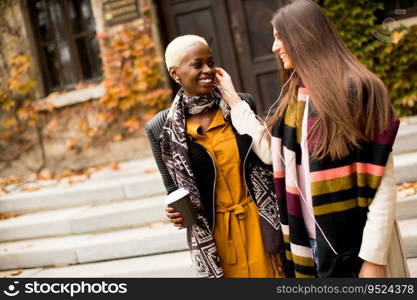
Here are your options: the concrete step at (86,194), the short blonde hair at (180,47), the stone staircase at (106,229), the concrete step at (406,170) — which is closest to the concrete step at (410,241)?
the stone staircase at (106,229)

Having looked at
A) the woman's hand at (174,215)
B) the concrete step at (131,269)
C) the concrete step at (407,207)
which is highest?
the woman's hand at (174,215)

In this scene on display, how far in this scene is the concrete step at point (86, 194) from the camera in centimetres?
495

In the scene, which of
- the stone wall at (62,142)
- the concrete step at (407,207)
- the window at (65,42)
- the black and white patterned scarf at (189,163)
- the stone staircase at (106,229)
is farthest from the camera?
the window at (65,42)

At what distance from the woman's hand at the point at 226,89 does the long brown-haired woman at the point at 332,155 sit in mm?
256

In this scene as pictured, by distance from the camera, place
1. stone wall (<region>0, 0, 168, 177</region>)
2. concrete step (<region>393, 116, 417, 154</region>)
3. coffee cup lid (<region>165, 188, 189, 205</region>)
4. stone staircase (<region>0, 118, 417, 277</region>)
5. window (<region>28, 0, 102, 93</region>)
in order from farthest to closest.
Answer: window (<region>28, 0, 102, 93</region>) → stone wall (<region>0, 0, 168, 177</region>) → concrete step (<region>393, 116, 417, 154</region>) → stone staircase (<region>0, 118, 417, 277</region>) → coffee cup lid (<region>165, 188, 189, 205</region>)

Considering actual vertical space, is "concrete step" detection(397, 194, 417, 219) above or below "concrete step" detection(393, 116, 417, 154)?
below

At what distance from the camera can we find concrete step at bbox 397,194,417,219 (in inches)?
146

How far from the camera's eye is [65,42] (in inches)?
269

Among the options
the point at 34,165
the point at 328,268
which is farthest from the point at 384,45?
the point at 34,165

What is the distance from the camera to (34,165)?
22.8 ft

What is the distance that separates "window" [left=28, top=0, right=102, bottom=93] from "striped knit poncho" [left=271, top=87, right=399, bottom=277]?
530 centimetres

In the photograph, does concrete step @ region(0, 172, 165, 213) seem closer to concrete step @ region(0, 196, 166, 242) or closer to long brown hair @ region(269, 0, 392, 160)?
concrete step @ region(0, 196, 166, 242)

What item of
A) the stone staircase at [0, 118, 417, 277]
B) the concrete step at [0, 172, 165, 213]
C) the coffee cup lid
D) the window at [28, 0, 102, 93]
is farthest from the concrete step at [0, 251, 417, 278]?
the window at [28, 0, 102, 93]

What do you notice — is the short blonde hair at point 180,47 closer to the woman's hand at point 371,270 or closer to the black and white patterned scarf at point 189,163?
the black and white patterned scarf at point 189,163
